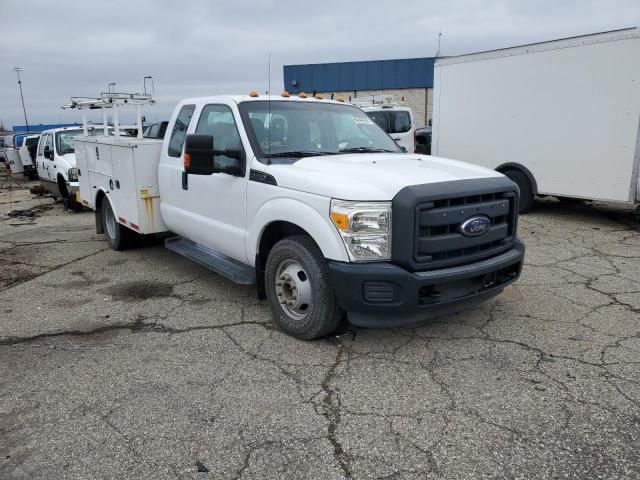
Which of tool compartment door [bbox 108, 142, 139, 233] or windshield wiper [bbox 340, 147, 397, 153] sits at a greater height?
windshield wiper [bbox 340, 147, 397, 153]

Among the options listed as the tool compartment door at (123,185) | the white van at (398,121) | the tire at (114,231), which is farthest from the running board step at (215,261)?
the white van at (398,121)

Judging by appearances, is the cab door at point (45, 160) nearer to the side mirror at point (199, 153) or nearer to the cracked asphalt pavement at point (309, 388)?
the cracked asphalt pavement at point (309, 388)

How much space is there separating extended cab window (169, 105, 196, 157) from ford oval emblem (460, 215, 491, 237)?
125 inches

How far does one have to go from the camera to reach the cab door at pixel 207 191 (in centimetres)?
477

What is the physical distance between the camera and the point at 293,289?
165 inches

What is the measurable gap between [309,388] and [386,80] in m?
30.8

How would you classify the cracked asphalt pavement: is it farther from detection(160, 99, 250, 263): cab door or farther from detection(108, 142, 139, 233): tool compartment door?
detection(108, 142, 139, 233): tool compartment door

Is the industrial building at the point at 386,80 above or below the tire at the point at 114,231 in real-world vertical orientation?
above

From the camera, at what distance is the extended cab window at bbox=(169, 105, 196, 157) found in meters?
5.57

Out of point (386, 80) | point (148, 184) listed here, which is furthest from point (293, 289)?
point (386, 80)

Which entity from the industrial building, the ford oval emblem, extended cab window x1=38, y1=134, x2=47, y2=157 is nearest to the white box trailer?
the ford oval emblem

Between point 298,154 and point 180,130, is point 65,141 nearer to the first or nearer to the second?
point 180,130

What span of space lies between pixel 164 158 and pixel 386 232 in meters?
3.31

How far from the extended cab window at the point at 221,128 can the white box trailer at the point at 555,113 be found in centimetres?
618
